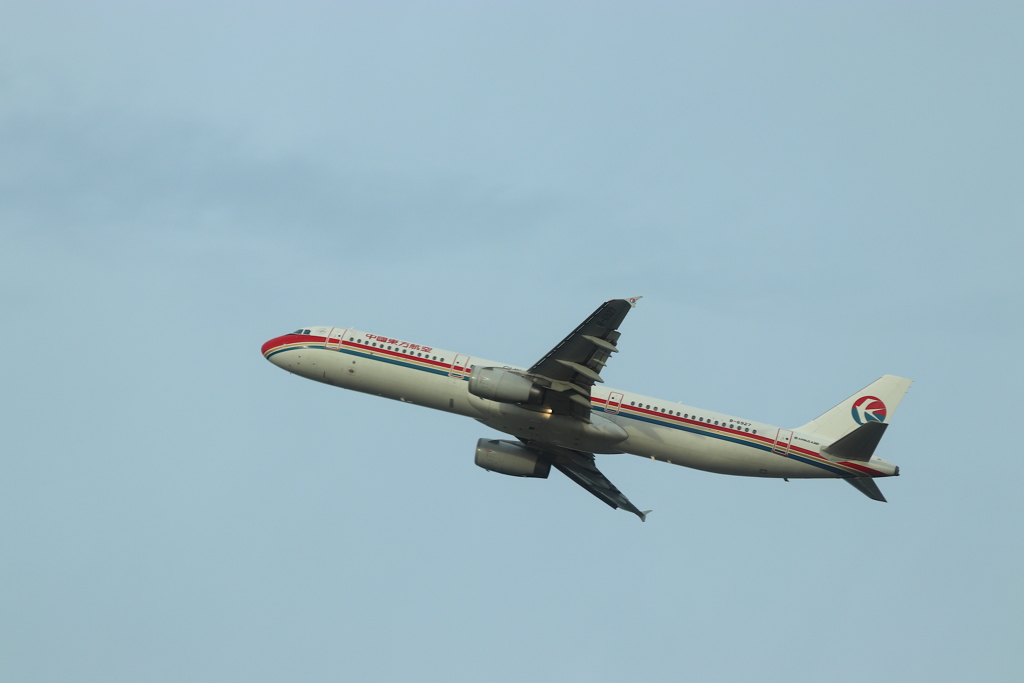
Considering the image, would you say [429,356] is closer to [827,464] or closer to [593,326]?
[593,326]

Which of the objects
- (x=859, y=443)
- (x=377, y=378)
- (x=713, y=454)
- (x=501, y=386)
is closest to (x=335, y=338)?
(x=377, y=378)

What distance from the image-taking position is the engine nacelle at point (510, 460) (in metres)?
56.0

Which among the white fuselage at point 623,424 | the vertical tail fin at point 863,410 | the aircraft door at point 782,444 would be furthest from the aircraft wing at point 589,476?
the vertical tail fin at point 863,410

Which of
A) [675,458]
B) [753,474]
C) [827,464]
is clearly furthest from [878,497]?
[675,458]

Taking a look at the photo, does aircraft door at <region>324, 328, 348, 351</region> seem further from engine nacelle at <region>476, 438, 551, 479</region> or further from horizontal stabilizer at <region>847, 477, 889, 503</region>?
horizontal stabilizer at <region>847, 477, 889, 503</region>

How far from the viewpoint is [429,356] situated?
52.5 meters

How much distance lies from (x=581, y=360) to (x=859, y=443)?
15076 millimetres

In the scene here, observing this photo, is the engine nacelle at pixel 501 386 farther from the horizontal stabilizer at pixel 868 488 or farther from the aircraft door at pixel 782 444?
the horizontal stabilizer at pixel 868 488

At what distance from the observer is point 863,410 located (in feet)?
177

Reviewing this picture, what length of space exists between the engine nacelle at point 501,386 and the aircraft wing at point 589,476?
8.91 m

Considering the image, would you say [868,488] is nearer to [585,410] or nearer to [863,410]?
[863,410]

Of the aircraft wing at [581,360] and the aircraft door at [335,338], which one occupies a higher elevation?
the aircraft door at [335,338]

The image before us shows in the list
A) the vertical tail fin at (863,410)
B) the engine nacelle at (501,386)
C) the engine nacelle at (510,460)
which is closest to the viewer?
the engine nacelle at (501,386)

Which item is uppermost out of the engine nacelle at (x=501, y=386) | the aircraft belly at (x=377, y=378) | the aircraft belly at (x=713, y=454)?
the aircraft belly at (x=377, y=378)
